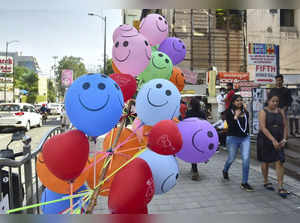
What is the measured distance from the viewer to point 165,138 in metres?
1.49

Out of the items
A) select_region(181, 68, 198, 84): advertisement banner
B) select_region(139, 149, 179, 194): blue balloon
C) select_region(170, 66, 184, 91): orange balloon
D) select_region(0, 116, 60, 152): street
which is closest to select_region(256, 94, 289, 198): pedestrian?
select_region(170, 66, 184, 91): orange balloon

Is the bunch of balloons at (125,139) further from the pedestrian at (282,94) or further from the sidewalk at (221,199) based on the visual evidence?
the pedestrian at (282,94)

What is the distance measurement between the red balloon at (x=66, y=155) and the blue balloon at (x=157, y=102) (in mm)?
461

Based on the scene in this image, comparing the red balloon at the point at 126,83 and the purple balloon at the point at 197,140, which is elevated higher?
the red balloon at the point at 126,83

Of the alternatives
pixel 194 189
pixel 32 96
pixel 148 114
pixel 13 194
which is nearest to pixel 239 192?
pixel 194 189

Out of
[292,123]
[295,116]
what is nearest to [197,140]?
[295,116]

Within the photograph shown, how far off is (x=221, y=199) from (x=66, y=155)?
282 centimetres

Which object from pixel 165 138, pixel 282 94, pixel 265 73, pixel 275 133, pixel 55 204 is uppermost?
pixel 265 73

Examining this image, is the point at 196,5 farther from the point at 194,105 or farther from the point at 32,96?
the point at 32,96

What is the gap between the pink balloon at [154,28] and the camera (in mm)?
2311

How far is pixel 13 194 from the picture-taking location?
2.17m

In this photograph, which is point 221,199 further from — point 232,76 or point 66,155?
point 232,76

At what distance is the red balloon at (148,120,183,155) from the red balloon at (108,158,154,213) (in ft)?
0.59

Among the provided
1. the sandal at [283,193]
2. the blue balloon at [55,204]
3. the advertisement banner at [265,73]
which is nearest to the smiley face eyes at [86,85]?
the blue balloon at [55,204]
